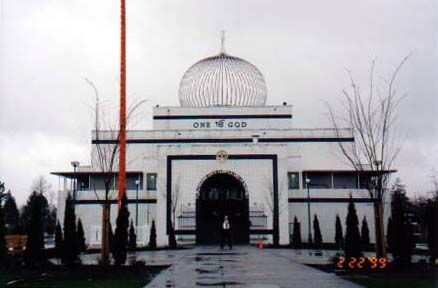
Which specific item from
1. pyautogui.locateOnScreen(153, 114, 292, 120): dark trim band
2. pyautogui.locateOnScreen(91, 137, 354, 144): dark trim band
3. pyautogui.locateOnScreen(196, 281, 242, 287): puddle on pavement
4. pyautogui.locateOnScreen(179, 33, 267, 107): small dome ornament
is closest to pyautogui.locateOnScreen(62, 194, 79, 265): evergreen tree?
pyautogui.locateOnScreen(196, 281, 242, 287): puddle on pavement

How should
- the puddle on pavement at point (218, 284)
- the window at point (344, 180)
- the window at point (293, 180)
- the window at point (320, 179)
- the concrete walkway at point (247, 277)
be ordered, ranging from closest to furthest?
the puddle on pavement at point (218, 284) → the concrete walkway at point (247, 277) → the window at point (293, 180) → the window at point (320, 179) → the window at point (344, 180)

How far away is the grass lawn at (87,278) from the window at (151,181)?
36.5 metres

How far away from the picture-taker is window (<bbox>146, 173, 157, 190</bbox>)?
179 ft

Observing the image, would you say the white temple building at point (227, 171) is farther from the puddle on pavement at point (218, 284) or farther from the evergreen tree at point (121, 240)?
the puddle on pavement at point (218, 284)

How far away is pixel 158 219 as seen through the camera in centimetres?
4803

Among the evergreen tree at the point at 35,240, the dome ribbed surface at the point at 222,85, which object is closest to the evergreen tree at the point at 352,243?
the evergreen tree at the point at 35,240

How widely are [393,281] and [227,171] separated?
3585 centimetres

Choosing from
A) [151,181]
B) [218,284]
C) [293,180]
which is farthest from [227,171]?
[218,284]

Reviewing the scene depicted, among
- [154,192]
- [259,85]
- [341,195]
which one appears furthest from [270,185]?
[259,85]

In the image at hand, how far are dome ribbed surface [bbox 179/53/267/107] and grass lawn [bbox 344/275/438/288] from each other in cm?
4495

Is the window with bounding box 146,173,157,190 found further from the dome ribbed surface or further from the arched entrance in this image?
the dome ribbed surface

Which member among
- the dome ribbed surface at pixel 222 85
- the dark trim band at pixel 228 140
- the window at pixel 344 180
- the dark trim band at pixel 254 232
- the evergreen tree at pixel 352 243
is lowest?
the dark trim band at pixel 254 232

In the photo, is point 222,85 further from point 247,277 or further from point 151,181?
point 247,277

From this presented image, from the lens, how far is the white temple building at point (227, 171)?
4825 cm
